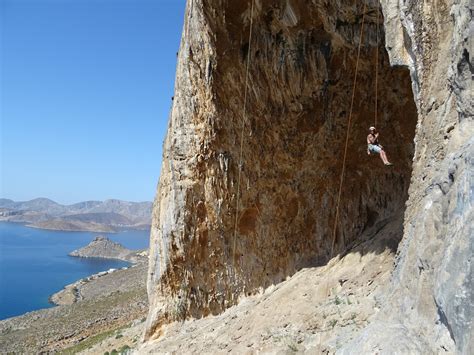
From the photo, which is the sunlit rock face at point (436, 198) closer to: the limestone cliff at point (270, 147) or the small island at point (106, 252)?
the limestone cliff at point (270, 147)

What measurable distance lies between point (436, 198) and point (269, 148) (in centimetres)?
819

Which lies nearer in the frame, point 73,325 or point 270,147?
point 270,147

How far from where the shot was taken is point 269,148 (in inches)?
520

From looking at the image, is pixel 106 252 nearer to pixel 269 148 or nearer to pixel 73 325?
pixel 73 325

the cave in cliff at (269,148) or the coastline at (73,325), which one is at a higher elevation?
the cave in cliff at (269,148)

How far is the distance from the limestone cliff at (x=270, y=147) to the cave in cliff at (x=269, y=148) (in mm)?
35

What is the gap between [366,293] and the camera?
28.0 ft

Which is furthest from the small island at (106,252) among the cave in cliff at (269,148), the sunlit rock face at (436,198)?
the sunlit rock face at (436,198)

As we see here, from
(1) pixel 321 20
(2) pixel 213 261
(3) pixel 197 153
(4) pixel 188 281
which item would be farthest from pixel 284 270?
(1) pixel 321 20

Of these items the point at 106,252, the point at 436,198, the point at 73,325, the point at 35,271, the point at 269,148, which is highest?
the point at 269,148

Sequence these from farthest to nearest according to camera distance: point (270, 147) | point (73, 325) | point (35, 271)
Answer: point (35, 271), point (73, 325), point (270, 147)

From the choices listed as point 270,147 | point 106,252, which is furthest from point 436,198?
point 106,252

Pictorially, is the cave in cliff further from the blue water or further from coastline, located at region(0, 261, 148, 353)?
the blue water

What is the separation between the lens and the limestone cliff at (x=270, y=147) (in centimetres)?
1103
